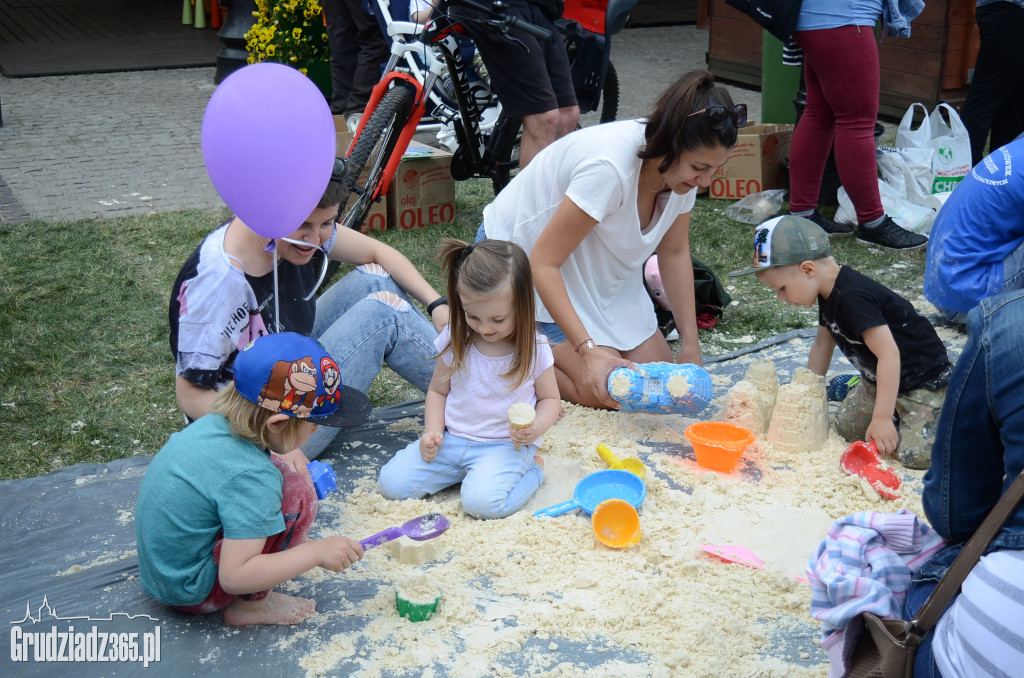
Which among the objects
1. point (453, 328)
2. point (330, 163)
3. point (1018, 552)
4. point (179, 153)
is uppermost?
point (330, 163)

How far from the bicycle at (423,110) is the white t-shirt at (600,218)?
3.26ft

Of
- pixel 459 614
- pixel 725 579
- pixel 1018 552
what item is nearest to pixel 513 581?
pixel 459 614

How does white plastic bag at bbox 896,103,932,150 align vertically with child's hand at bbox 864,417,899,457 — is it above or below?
above

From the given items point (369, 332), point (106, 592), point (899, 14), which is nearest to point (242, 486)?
point (106, 592)

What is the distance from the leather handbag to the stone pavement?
4594 mm

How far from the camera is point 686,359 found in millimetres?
3244

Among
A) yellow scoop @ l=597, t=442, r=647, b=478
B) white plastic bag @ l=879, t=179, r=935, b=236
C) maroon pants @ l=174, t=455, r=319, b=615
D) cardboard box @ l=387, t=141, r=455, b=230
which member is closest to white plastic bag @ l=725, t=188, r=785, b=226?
white plastic bag @ l=879, t=179, r=935, b=236

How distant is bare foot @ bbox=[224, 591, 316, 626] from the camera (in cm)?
213

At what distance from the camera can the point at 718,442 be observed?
286 cm

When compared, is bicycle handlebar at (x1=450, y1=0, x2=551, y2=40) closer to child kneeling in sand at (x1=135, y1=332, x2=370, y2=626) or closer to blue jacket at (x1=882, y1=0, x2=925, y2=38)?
blue jacket at (x1=882, y1=0, x2=925, y2=38)

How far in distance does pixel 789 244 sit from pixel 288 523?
5.39ft

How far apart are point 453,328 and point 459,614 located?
0.84m

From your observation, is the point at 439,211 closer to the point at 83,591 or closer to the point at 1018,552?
the point at 83,591

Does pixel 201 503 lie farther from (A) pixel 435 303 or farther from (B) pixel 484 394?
(A) pixel 435 303
